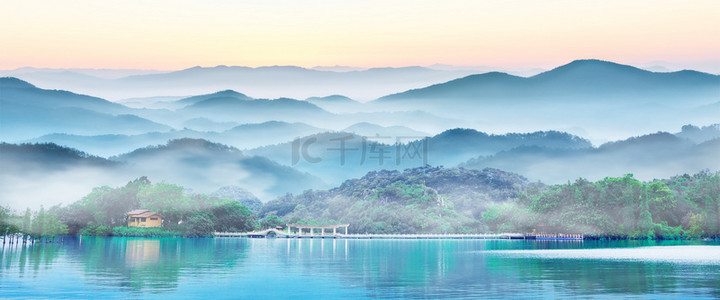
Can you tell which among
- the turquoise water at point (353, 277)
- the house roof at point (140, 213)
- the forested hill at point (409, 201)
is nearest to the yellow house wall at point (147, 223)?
the house roof at point (140, 213)

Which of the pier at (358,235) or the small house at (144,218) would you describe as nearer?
the pier at (358,235)

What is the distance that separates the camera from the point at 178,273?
131ft

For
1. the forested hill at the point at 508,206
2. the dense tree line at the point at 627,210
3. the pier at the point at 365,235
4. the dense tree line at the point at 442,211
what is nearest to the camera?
the dense tree line at the point at 627,210

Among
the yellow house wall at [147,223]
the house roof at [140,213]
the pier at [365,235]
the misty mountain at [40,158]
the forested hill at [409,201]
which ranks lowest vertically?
the pier at [365,235]

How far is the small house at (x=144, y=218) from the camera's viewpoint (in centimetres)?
10500

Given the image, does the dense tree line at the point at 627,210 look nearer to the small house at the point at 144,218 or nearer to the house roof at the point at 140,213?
the small house at the point at 144,218

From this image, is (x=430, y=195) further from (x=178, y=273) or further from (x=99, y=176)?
(x=178, y=273)

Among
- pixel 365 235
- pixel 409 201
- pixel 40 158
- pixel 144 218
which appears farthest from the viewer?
pixel 40 158

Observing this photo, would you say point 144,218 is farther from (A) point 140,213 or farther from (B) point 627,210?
(B) point 627,210

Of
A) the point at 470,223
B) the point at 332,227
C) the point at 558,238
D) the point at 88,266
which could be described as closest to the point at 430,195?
the point at 470,223

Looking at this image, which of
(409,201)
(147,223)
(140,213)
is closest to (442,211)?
(409,201)

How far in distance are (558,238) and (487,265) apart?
5820 cm

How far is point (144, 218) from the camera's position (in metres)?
106

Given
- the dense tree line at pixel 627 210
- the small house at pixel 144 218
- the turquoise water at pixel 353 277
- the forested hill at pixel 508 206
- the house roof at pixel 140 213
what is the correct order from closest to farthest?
the turquoise water at pixel 353 277 → the dense tree line at pixel 627 210 → the forested hill at pixel 508 206 → the small house at pixel 144 218 → the house roof at pixel 140 213
